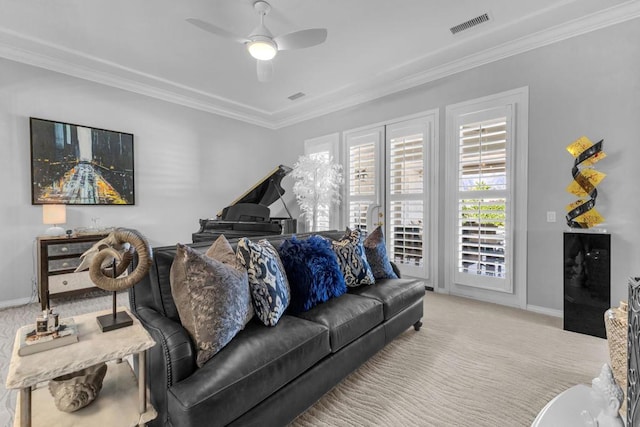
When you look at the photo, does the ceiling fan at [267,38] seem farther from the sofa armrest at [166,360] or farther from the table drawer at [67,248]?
the table drawer at [67,248]

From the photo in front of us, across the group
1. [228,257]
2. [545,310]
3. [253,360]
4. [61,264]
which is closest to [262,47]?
[228,257]

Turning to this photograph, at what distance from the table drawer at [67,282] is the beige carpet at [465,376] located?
138 inches

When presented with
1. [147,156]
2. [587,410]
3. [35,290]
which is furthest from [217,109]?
[587,410]

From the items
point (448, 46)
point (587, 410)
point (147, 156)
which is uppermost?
point (448, 46)

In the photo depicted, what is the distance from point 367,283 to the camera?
2627 millimetres

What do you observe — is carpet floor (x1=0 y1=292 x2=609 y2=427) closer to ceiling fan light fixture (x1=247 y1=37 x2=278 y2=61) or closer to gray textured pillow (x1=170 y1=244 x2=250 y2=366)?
gray textured pillow (x1=170 y1=244 x2=250 y2=366)

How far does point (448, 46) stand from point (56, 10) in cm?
422

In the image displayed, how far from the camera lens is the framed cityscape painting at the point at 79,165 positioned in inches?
145

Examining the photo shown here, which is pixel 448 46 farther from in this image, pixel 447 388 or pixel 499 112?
pixel 447 388

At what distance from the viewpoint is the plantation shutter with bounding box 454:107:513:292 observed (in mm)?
3486

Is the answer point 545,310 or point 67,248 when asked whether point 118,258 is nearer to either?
point 67,248

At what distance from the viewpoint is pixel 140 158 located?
4562 mm

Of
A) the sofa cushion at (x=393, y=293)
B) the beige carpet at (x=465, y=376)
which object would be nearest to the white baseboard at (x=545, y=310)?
the beige carpet at (x=465, y=376)

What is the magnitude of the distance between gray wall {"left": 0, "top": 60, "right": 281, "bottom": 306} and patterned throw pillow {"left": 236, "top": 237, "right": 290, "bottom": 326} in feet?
11.8
